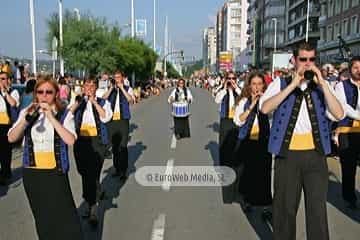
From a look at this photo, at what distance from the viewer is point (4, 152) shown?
7570 millimetres

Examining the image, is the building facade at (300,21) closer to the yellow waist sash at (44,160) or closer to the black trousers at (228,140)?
the black trousers at (228,140)

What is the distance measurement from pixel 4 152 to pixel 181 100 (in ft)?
20.8

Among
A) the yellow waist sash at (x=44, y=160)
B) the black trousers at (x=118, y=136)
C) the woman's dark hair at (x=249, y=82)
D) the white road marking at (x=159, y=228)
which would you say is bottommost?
the white road marking at (x=159, y=228)

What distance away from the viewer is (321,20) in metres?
62.1

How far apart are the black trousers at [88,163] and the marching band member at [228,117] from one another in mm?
2766

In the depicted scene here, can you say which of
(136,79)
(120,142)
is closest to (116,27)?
(136,79)

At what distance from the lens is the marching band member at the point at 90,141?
5.70 m

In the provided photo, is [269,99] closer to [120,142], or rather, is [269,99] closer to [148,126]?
[120,142]

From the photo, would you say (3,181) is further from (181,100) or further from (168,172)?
(181,100)

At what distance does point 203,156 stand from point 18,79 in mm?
9836

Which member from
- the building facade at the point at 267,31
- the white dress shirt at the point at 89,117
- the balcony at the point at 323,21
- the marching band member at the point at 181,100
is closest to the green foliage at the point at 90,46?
the marching band member at the point at 181,100

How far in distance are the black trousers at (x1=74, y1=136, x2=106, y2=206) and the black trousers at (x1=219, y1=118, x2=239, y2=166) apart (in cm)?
271

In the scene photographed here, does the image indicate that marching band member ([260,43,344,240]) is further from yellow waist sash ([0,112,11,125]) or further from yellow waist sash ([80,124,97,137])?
yellow waist sash ([0,112,11,125])

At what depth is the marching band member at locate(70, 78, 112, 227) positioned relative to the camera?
5703 millimetres
